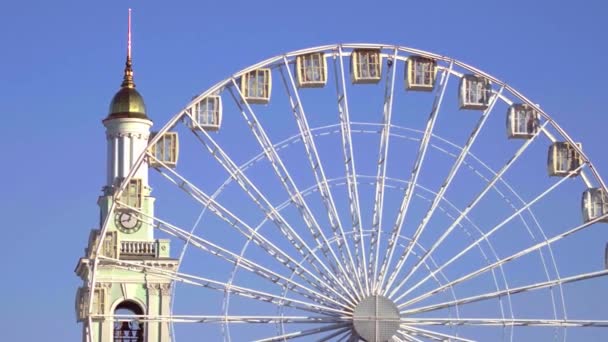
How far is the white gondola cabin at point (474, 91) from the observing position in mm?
126438

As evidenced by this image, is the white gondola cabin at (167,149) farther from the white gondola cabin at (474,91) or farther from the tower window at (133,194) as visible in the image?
the white gondola cabin at (474,91)

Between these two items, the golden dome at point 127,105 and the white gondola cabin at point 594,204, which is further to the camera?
the golden dome at point 127,105

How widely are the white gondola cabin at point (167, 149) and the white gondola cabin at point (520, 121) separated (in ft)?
45.6

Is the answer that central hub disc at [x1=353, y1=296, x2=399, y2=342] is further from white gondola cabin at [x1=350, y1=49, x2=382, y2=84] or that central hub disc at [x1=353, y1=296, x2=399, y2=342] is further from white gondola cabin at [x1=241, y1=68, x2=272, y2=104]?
white gondola cabin at [x1=350, y1=49, x2=382, y2=84]

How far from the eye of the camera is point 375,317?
121 m

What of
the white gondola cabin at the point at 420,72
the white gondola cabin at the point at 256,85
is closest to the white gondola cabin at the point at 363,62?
the white gondola cabin at the point at 420,72

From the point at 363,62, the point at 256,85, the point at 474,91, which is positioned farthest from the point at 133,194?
the point at 474,91

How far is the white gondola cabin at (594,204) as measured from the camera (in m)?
127

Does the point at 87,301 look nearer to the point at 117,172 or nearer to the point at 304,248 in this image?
the point at 304,248

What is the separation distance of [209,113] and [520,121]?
13.0m

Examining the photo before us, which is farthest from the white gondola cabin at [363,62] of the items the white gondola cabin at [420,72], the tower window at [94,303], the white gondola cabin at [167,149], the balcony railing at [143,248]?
the balcony railing at [143,248]

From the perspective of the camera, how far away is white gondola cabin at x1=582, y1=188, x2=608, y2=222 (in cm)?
12675

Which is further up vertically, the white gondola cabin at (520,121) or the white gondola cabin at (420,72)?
the white gondola cabin at (420,72)

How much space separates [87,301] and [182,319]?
222 inches
